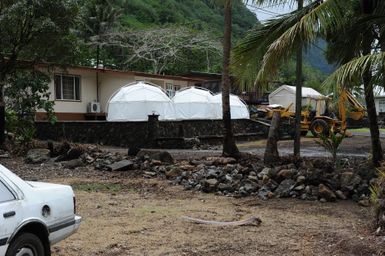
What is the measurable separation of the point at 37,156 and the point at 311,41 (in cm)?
1018

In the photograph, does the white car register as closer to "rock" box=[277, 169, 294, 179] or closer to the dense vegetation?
"rock" box=[277, 169, 294, 179]

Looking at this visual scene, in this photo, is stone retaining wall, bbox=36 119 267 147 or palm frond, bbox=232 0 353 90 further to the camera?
stone retaining wall, bbox=36 119 267 147

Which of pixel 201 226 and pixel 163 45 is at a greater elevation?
pixel 163 45

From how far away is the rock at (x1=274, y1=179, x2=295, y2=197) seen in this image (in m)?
12.2

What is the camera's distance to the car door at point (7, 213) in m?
5.24

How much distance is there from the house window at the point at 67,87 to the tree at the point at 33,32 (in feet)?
35.0

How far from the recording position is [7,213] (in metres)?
5.33

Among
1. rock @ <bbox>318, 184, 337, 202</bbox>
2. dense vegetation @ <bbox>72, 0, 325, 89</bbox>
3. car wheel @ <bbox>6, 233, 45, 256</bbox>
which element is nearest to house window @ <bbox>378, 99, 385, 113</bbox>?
dense vegetation @ <bbox>72, 0, 325, 89</bbox>

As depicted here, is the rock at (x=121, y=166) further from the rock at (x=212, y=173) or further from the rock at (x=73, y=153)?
the rock at (x=212, y=173)

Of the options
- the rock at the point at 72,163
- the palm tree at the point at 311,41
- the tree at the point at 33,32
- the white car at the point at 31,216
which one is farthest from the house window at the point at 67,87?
the white car at the point at 31,216

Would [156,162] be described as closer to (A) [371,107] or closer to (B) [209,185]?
(B) [209,185]

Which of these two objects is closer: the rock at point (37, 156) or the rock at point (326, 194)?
the rock at point (326, 194)

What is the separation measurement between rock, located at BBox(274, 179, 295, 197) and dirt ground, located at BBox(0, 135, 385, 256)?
34 cm

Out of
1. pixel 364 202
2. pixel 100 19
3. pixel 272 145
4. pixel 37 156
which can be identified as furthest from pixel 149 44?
pixel 364 202
